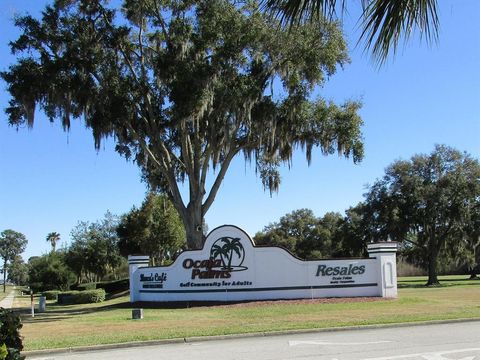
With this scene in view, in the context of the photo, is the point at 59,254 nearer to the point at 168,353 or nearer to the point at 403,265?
the point at 403,265

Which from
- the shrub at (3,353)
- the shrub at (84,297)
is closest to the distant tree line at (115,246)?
the shrub at (84,297)

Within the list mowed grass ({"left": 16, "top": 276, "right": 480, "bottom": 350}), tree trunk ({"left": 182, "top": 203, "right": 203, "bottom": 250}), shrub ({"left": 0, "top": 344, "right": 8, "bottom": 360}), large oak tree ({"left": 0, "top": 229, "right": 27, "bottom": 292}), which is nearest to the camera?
shrub ({"left": 0, "top": 344, "right": 8, "bottom": 360})

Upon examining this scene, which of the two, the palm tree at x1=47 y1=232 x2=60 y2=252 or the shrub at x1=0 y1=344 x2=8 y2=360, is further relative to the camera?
the palm tree at x1=47 y1=232 x2=60 y2=252

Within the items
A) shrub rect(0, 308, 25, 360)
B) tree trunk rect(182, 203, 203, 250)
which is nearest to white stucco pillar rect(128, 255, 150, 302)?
tree trunk rect(182, 203, 203, 250)

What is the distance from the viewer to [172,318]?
722 inches

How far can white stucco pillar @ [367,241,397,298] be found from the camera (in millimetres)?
23359

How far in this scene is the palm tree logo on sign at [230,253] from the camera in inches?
950

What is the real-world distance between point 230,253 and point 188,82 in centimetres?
796

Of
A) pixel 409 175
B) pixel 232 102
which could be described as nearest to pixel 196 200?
Result: pixel 232 102

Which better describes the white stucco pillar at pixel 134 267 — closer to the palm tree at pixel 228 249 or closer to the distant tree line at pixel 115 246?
the palm tree at pixel 228 249

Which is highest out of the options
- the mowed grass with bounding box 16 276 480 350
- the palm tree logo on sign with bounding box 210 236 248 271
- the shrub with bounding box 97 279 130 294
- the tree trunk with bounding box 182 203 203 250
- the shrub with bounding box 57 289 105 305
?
the tree trunk with bounding box 182 203 203 250

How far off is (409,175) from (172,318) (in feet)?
103

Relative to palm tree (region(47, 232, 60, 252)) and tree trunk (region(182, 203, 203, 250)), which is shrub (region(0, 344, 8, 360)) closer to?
tree trunk (region(182, 203, 203, 250))

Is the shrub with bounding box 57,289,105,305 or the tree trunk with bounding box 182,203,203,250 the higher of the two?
the tree trunk with bounding box 182,203,203,250
